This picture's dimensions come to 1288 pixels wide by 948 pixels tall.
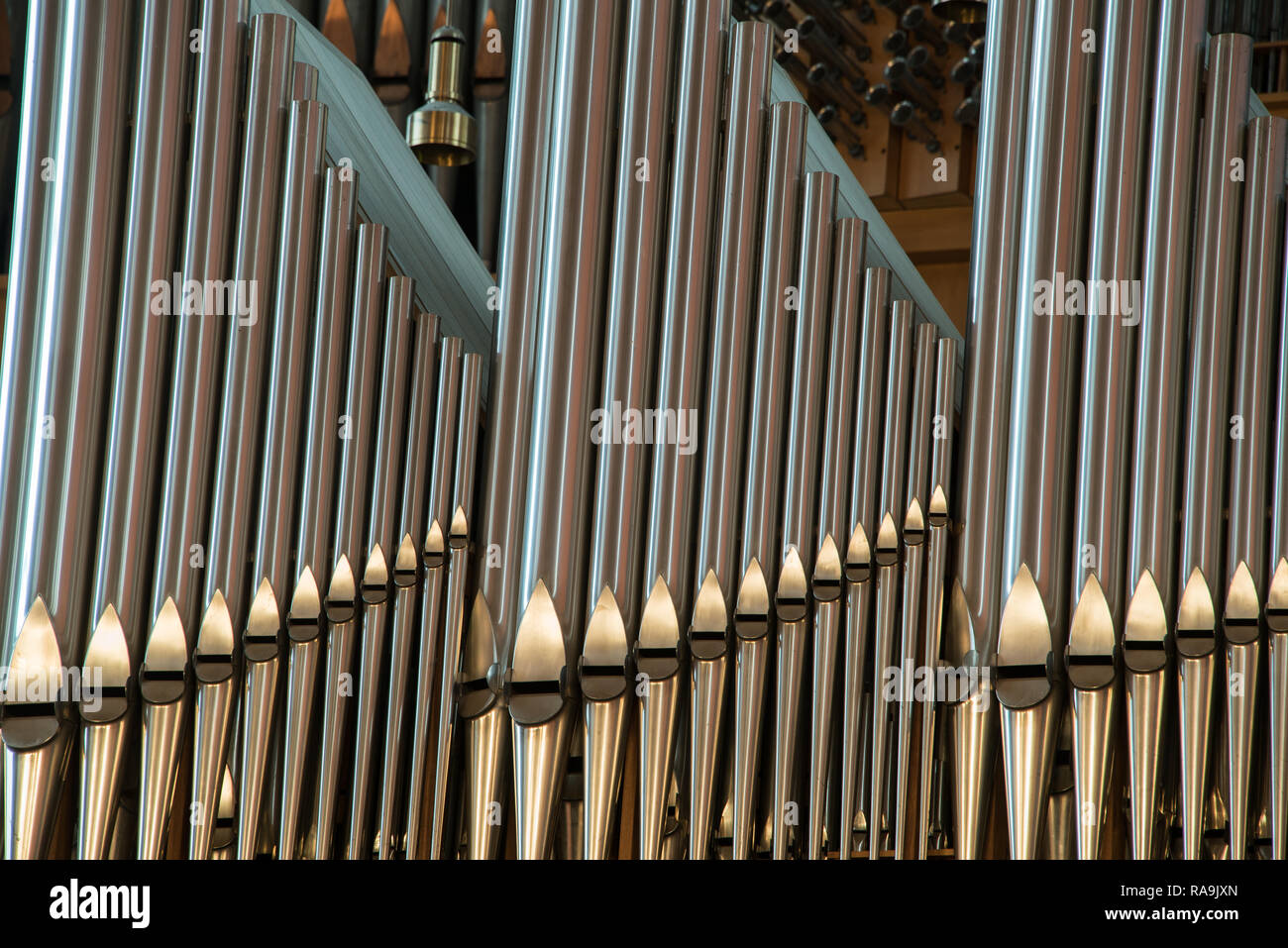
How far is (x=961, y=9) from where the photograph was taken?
14.0 ft

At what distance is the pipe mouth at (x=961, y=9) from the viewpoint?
13.9 ft

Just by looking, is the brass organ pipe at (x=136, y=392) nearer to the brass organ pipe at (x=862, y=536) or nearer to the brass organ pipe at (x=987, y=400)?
the brass organ pipe at (x=862, y=536)

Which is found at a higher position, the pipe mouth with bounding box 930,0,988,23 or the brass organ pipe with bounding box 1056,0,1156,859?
the pipe mouth with bounding box 930,0,988,23

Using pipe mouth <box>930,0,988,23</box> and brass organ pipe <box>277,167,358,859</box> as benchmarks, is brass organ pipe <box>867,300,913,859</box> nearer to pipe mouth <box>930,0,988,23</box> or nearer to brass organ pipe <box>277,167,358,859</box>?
brass organ pipe <box>277,167,358,859</box>

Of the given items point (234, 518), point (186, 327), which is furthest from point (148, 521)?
point (186, 327)

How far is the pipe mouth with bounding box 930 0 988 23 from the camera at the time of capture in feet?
13.9
